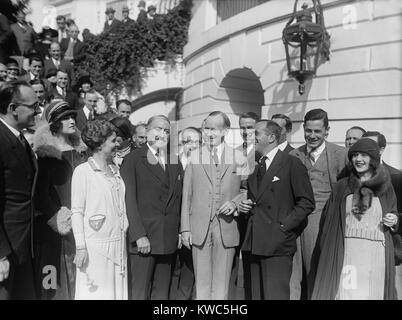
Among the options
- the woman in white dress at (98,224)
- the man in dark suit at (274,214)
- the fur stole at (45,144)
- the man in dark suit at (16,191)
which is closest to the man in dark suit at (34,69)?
the fur stole at (45,144)

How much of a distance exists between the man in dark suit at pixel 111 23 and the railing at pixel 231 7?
3989 millimetres

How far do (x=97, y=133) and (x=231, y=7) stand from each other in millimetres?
7971

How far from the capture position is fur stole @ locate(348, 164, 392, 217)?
375 cm

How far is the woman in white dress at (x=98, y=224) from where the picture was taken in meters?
3.64

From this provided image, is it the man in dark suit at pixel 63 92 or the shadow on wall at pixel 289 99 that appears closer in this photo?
the shadow on wall at pixel 289 99

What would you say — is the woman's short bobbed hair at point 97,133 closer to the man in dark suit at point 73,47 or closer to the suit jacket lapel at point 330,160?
the suit jacket lapel at point 330,160

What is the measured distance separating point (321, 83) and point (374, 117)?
4.07ft

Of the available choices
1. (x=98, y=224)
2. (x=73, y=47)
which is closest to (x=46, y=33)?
(x=73, y=47)

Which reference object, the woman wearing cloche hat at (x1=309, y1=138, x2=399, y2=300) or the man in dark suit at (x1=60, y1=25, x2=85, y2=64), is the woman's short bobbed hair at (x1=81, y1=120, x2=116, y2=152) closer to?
the woman wearing cloche hat at (x1=309, y1=138, x2=399, y2=300)

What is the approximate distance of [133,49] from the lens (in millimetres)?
13461

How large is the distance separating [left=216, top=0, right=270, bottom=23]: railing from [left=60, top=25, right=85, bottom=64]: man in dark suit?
4314mm

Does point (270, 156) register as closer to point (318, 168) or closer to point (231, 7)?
point (318, 168)

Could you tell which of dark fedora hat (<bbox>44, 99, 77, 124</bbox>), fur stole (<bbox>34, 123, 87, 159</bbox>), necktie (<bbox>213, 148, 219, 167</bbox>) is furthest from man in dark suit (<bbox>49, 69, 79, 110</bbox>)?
necktie (<bbox>213, 148, 219, 167</bbox>)

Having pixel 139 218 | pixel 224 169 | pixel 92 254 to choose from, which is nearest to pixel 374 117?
pixel 224 169
